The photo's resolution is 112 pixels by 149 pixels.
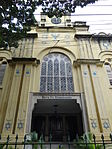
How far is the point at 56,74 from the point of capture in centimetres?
1062

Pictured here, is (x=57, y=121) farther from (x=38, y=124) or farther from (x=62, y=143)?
(x=62, y=143)

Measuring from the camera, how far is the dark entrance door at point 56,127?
10.9 meters

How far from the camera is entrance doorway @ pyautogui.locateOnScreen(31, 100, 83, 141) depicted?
1081 cm

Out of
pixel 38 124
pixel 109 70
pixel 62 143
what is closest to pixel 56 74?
pixel 109 70

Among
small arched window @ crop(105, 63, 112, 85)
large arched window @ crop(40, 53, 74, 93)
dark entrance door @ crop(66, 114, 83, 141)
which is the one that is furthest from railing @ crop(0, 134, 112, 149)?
small arched window @ crop(105, 63, 112, 85)

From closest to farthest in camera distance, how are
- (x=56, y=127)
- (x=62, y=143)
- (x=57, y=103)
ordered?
1. (x=62, y=143)
2. (x=57, y=103)
3. (x=56, y=127)

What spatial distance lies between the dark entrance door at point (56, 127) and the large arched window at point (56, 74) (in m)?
3.25

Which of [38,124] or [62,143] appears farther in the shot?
[38,124]

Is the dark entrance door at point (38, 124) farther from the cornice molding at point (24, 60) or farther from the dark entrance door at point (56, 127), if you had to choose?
the cornice molding at point (24, 60)

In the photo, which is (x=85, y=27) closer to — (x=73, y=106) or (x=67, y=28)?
(x=67, y=28)

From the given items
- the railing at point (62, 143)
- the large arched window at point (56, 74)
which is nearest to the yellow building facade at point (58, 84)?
the large arched window at point (56, 74)

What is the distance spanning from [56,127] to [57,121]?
0.50m

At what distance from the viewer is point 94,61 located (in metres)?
10.6

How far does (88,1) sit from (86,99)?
5.67 metres
